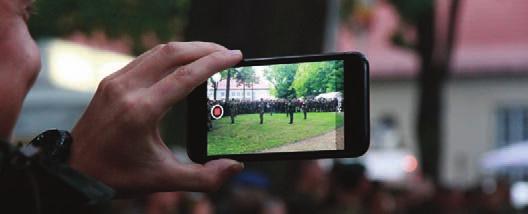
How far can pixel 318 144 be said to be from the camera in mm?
2035

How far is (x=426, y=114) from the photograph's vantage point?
1925cm

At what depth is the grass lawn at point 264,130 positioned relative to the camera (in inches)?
79.8

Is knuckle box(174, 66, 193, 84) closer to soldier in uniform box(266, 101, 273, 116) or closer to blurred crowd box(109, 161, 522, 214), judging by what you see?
soldier in uniform box(266, 101, 273, 116)

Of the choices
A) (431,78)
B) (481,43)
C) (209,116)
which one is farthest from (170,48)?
(481,43)

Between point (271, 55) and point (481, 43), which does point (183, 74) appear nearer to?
point (271, 55)

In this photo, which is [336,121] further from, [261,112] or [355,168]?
[355,168]

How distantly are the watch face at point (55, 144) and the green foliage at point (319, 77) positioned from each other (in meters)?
0.42

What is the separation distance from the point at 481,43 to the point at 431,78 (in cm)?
1717

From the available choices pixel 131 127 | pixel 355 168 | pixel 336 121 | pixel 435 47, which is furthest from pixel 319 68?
pixel 435 47

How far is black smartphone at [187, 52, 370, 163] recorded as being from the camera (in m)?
2.01

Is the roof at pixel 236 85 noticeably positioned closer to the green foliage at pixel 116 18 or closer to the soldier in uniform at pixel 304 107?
the soldier in uniform at pixel 304 107

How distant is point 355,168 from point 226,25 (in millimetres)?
2282

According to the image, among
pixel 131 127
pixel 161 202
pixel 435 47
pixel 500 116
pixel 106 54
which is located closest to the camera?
pixel 131 127

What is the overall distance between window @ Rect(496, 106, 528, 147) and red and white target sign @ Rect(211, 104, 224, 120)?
32.8 m
